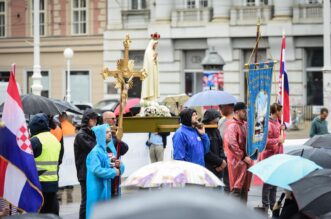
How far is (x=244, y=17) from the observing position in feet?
137

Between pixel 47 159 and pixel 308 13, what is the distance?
3135 centimetres

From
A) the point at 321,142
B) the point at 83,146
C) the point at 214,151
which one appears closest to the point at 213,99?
the point at 214,151

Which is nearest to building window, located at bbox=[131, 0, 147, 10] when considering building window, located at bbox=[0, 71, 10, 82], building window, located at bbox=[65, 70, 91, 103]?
building window, located at bbox=[65, 70, 91, 103]

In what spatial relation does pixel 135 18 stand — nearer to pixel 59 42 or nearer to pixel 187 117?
pixel 59 42

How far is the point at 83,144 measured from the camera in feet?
35.5

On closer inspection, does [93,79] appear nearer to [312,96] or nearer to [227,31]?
[227,31]

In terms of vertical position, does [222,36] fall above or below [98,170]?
above

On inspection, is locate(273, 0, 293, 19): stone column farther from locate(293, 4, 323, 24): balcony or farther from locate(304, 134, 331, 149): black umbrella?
locate(304, 134, 331, 149): black umbrella

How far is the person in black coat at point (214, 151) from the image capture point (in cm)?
1188

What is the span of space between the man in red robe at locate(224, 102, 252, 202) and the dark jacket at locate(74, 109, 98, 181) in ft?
6.90

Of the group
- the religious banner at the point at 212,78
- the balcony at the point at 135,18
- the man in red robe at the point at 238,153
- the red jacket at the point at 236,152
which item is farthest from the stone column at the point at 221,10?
the red jacket at the point at 236,152

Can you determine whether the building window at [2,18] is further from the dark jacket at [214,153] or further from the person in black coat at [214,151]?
the dark jacket at [214,153]

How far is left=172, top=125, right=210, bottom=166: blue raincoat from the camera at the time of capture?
10906 millimetres

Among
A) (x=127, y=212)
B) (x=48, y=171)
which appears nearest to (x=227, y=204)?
(x=127, y=212)
